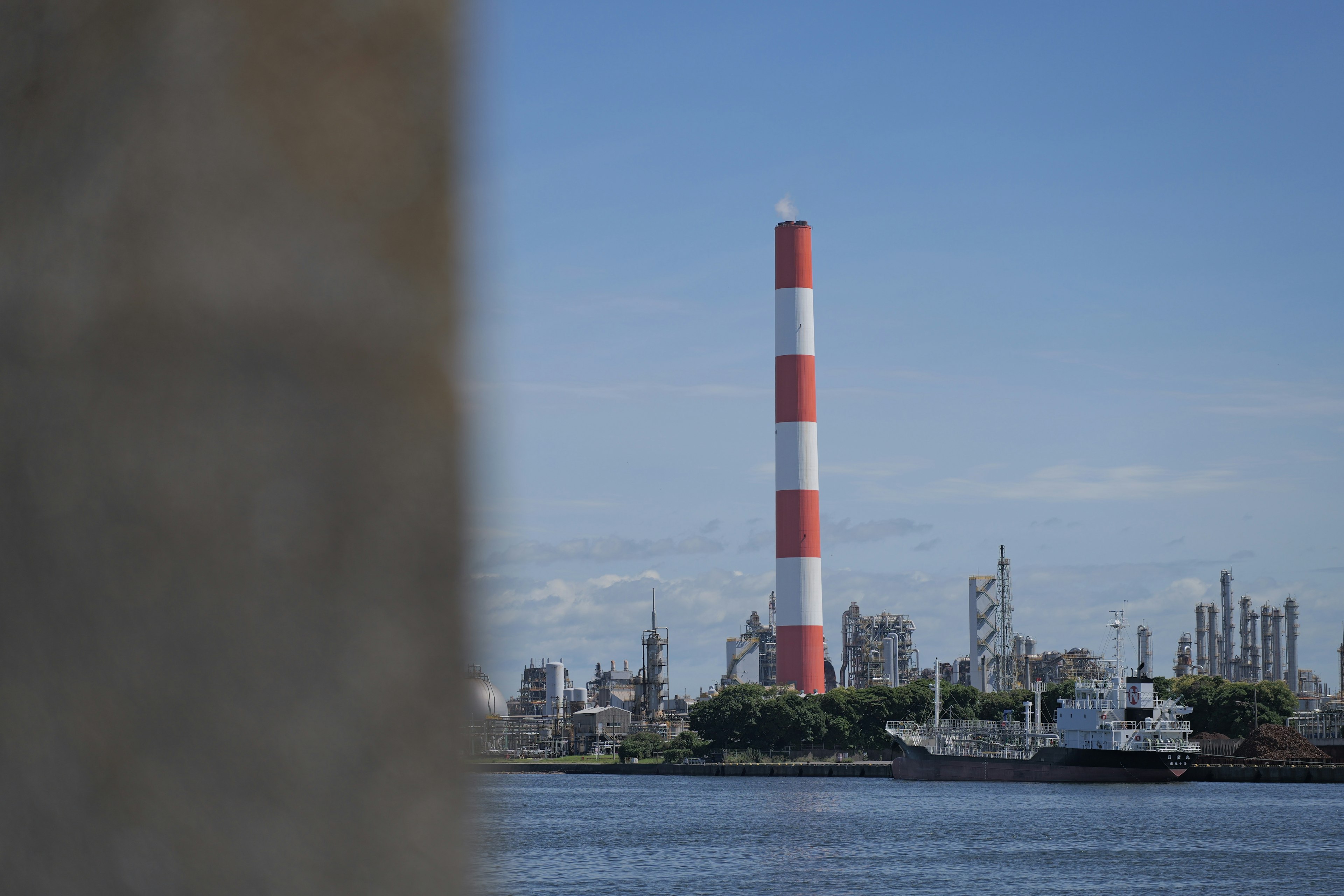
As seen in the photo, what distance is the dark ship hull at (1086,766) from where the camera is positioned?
63375 millimetres

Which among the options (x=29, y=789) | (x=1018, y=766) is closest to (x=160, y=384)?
(x=29, y=789)

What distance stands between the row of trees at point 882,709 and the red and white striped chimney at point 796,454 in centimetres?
1267

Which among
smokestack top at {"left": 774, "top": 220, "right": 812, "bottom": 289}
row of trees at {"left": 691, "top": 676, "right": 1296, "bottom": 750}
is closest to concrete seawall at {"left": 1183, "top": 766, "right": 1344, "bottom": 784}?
row of trees at {"left": 691, "top": 676, "right": 1296, "bottom": 750}

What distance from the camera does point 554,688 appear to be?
356ft

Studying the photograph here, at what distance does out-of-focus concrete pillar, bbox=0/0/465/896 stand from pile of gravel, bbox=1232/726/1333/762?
80181mm

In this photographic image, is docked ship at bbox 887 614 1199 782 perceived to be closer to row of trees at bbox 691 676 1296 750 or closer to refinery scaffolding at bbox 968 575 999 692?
row of trees at bbox 691 676 1296 750

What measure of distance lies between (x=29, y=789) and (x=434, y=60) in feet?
1.04

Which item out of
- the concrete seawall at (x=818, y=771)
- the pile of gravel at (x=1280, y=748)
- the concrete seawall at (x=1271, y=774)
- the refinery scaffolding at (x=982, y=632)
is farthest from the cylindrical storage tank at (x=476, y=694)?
the refinery scaffolding at (x=982, y=632)

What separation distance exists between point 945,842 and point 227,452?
45081 mm

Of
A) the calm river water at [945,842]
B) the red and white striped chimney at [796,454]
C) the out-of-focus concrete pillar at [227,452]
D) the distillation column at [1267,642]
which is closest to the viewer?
the out-of-focus concrete pillar at [227,452]

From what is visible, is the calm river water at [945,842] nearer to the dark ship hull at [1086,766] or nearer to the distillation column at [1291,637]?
the dark ship hull at [1086,766]

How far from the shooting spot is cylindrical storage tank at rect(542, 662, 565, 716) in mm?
107688

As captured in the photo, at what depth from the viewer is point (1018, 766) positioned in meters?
68.8

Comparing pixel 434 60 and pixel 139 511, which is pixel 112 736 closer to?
pixel 139 511
